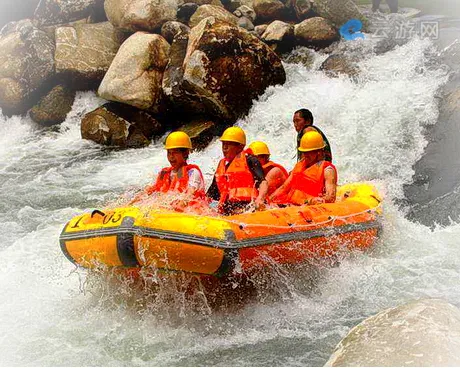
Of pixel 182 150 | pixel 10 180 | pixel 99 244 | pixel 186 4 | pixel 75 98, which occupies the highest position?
pixel 186 4

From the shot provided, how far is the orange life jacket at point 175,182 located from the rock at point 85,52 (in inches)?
266

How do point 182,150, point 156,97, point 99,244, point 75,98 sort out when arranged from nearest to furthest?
point 99,244 < point 182,150 < point 156,97 < point 75,98

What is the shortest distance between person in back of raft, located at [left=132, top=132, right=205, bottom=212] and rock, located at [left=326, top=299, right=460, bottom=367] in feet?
6.81

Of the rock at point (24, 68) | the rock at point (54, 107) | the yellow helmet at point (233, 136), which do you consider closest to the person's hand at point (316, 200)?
the yellow helmet at point (233, 136)

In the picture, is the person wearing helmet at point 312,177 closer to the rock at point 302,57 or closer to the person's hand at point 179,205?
the person's hand at point 179,205

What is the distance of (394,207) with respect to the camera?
6.40 metres

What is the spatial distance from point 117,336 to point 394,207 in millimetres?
3972

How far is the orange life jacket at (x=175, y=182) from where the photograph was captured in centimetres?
469

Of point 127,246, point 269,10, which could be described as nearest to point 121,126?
point 269,10

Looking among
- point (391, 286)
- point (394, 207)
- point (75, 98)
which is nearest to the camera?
point (391, 286)

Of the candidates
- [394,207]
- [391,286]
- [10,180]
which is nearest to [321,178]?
[391,286]

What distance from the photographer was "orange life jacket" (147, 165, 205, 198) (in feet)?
15.4

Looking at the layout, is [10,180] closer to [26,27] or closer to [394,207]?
[26,27]

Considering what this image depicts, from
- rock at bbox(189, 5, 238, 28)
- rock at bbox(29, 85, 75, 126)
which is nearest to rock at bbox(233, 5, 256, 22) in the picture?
rock at bbox(189, 5, 238, 28)
